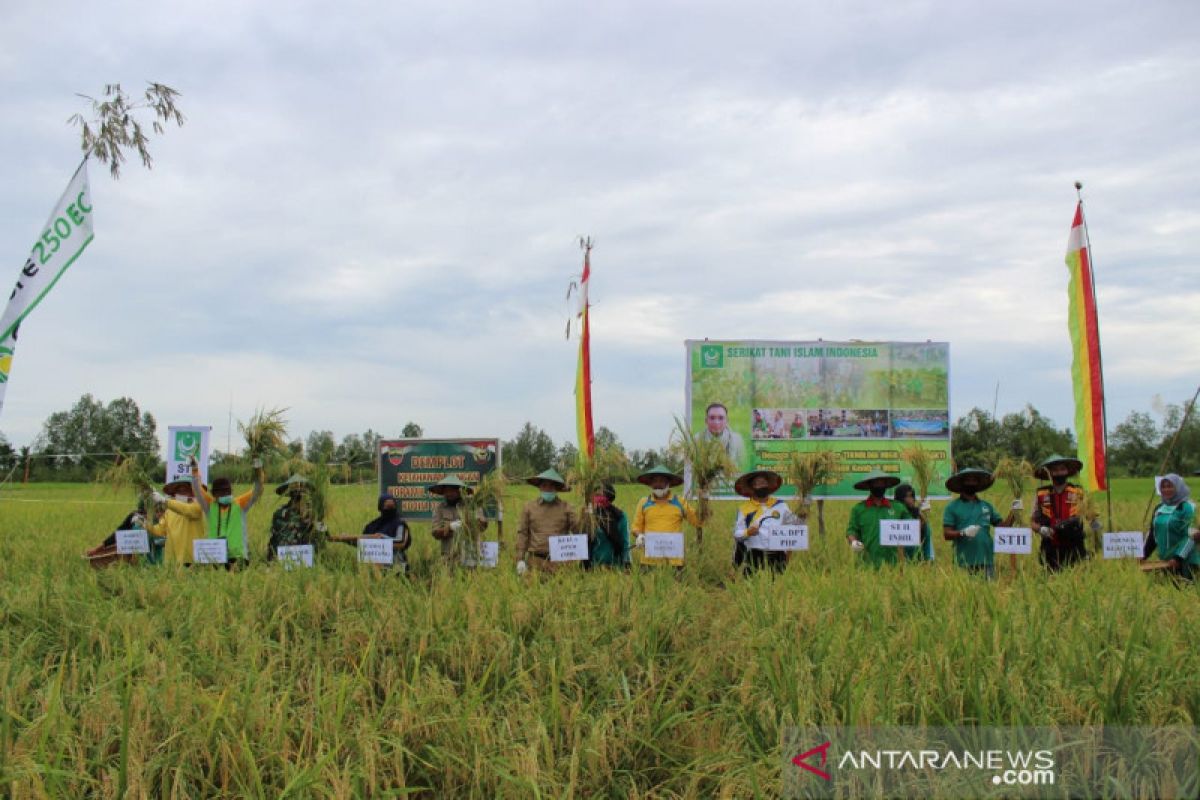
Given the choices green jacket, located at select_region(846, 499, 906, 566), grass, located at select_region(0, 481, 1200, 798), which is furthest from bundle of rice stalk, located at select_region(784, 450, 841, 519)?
grass, located at select_region(0, 481, 1200, 798)

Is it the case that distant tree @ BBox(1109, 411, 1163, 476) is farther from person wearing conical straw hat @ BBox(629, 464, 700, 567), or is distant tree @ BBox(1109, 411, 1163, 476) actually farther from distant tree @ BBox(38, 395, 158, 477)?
distant tree @ BBox(38, 395, 158, 477)

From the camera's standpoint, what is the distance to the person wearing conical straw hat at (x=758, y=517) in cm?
804

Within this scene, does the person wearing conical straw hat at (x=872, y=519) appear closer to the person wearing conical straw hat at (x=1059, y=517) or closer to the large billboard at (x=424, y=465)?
the person wearing conical straw hat at (x=1059, y=517)

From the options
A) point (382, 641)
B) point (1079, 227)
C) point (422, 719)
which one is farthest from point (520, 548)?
point (1079, 227)

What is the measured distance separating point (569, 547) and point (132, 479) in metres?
4.79

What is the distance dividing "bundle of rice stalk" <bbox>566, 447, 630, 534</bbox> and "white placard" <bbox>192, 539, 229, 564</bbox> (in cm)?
328

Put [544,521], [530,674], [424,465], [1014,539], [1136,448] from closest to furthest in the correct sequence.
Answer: [530,674]
[1014,539]
[544,521]
[424,465]
[1136,448]

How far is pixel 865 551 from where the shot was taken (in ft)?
27.8

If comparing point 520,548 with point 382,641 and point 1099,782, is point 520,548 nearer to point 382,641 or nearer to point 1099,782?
point 382,641

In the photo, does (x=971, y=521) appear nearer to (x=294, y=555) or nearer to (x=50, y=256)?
(x=294, y=555)

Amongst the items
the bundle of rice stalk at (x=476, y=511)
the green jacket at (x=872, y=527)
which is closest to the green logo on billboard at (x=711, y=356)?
the green jacket at (x=872, y=527)

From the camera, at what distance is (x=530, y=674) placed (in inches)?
189

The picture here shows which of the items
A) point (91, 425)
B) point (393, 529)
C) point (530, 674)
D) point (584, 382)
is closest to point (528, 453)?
point (584, 382)

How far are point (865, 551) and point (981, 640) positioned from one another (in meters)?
4.05
